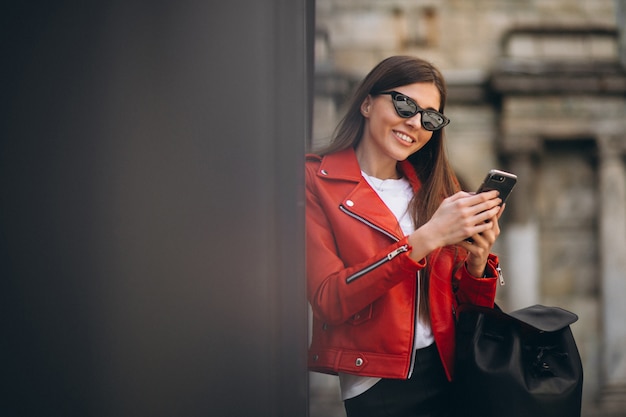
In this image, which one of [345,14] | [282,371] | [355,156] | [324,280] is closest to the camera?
[282,371]

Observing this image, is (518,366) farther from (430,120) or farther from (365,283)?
(430,120)

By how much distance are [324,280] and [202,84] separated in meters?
0.39

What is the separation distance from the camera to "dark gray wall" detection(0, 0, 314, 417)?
3.49 ft

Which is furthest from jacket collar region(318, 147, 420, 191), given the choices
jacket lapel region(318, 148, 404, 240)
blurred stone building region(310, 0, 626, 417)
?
blurred stone building region(310, 0, 626, 417)

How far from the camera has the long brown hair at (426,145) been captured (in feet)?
4.23

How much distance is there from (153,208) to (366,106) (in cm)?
48

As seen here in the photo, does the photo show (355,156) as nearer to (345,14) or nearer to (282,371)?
(282,371)

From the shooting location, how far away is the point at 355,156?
1.34 m

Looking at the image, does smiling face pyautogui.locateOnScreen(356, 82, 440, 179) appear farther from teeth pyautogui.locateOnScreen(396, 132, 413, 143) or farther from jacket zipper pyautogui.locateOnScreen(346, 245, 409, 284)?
jacket zipper pyautogui.locateOnScreen(346, 245, 409, 284)

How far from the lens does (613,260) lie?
7254 millimetres

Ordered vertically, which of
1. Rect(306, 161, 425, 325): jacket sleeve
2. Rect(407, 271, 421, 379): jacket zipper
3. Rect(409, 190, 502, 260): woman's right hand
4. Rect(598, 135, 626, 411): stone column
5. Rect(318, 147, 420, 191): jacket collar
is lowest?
Rect(598, 135, 626, 411): stone column

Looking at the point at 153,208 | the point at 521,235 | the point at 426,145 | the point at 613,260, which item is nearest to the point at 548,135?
the point at 521,235

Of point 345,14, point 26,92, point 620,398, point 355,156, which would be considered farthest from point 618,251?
point 26,92

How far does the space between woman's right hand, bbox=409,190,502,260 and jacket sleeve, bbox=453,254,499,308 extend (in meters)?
0.12
